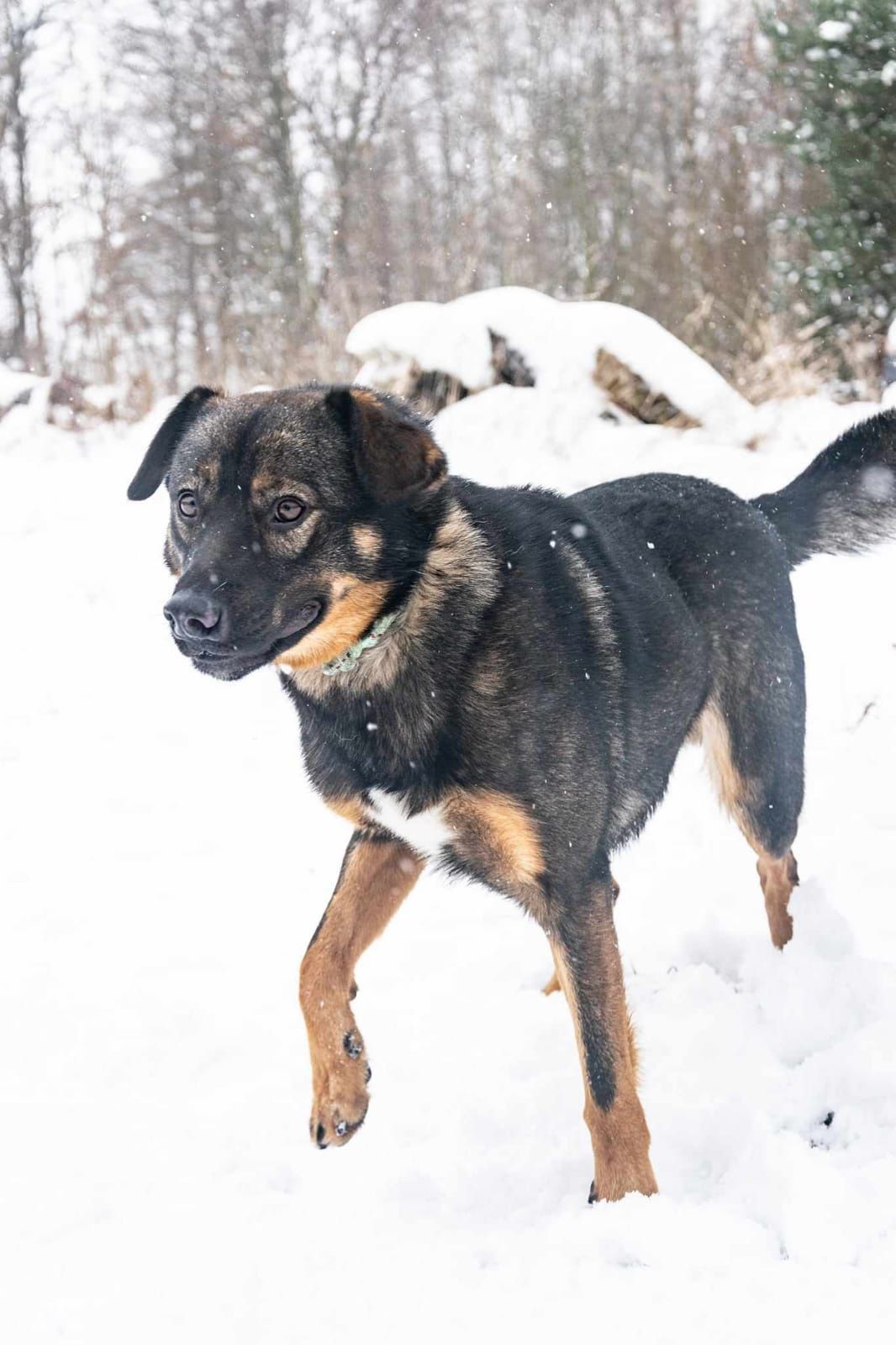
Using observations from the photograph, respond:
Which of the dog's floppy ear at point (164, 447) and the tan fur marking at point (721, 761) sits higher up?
the dog's floppy ear at point (164, 447)

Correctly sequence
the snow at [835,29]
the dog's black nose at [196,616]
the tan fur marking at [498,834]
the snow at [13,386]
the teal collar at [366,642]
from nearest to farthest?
the dog's black nose at [196,616], the tan fur marking at [498,834], the teal collar at [366,642], the snow at [835,29], the snow at [13,386]

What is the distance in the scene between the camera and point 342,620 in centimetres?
287

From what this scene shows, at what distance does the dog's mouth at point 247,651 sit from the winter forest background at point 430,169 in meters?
10.9

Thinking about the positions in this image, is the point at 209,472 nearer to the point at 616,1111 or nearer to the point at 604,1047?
the point at 604,1047

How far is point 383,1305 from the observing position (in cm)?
234

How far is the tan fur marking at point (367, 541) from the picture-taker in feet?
9.28

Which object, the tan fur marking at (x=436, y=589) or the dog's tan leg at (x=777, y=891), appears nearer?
the tan fur marking at (x=436, y=589)

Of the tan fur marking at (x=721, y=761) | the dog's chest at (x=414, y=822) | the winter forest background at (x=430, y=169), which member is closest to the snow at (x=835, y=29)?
the winter forest background at (x=430, y=169)

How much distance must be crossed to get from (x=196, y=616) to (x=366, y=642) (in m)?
0.51

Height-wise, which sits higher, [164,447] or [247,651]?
[164,447]

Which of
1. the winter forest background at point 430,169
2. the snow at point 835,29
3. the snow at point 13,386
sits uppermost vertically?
the snow at point 835,29

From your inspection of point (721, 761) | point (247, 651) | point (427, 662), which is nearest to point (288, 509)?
point (247, 651)

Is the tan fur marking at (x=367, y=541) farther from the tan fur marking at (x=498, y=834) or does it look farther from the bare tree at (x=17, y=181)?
the bare tree at (x=17, y=181)

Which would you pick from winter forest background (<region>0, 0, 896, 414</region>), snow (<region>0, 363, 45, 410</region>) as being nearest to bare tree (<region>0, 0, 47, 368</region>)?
winter forest background (<region>0, 0, 896, 414</region>)
